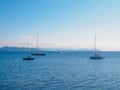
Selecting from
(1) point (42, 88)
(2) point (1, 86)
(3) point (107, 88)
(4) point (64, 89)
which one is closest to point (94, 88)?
(3) point (107, 88)

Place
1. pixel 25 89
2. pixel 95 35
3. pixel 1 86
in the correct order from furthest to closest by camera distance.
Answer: pixel 95 35, pixel 1 86, pixel 25 89

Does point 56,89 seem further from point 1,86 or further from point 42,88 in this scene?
point 1,86

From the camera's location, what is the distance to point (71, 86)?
3547 centimetres

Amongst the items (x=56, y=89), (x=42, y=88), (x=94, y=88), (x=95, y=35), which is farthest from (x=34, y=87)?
(x=95, y=35)

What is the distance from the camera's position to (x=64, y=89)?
33.2 meters

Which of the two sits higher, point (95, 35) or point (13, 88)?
point (95, 35)

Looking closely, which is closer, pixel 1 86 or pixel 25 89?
pixel 25 89

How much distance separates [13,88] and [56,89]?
6.75 m

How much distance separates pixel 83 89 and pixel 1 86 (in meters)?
13.4

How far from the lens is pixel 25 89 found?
32875 mm

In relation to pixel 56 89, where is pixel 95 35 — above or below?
above

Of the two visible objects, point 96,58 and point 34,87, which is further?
point 96,58

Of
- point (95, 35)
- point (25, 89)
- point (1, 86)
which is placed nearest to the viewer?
point (25, 89)

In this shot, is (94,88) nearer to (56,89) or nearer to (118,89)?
(118,89)
